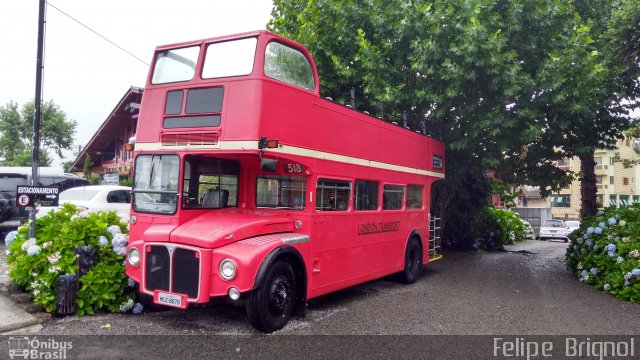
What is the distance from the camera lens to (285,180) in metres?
7.42

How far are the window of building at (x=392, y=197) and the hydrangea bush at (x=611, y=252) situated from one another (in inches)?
175

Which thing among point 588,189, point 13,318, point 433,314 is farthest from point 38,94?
point 588,189

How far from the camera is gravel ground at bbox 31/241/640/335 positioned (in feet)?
21.2

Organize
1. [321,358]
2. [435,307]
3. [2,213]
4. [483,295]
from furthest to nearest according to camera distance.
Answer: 1. [2,213]
2. [483,295]
3. [435,307]
4. [321,358]

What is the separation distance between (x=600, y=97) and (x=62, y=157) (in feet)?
119

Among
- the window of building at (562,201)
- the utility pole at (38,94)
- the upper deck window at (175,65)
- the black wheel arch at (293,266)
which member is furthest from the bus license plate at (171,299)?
the window of building at (562,201)

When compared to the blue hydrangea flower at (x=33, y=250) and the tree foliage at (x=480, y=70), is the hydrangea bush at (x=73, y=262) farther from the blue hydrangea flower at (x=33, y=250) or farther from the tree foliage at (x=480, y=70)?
the tree foliage at (x=480, y=70)

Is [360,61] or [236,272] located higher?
[360,61]

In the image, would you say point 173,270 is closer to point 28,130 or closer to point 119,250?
point 119,250

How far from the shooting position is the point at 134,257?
6.52m

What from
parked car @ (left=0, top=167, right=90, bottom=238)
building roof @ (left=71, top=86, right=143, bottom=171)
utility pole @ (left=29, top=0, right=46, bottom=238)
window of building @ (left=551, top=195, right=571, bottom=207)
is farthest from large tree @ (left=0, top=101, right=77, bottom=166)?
window of building @ (left=551, top=195, right=571, bottom=207)

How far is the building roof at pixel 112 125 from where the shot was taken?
76.5ft

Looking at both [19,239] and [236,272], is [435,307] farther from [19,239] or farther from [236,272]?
[19,239]

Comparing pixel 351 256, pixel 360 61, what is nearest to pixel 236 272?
pixel 351 256
